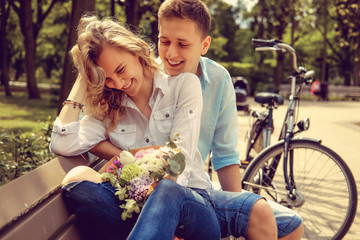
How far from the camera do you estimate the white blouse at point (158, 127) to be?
2.27m

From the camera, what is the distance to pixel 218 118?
111 inches

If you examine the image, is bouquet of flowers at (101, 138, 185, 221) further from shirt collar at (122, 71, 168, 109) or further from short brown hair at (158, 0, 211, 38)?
short brown hair at (158, 0, 211, 38)

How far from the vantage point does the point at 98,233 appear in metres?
1.87

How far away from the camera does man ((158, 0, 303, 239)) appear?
2.52 m

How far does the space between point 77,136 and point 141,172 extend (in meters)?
0.64

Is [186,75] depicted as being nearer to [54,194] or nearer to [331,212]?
[54,194]

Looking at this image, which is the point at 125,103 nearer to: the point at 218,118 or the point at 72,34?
the point at 218,118

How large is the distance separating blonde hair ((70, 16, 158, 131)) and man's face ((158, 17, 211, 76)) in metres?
0.10

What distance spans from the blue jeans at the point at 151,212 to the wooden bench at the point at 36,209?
6 centimetres

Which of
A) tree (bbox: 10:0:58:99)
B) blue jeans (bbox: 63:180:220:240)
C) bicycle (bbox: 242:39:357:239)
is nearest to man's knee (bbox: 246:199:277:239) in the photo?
blue jeans (bbox: 63:180:220:240)

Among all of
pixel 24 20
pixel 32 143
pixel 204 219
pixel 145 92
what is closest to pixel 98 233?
pixel 204 219

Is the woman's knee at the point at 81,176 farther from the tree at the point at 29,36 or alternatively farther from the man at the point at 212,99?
the tree at the point at 29,36

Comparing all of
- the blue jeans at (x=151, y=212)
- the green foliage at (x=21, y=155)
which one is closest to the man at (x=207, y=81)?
the blue jeans at (x=151, y=212)

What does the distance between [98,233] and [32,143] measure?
3.67 meters
